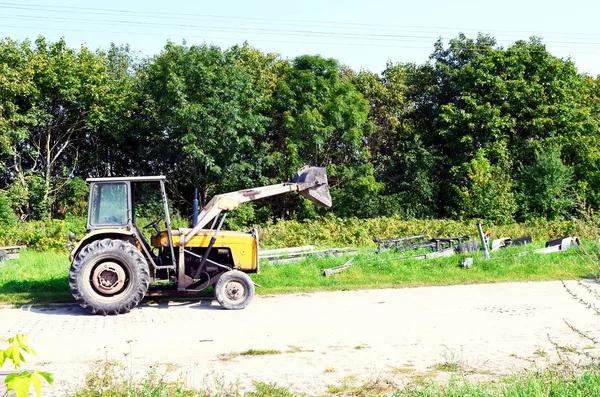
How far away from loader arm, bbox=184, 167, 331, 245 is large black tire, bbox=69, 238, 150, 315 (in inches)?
60.9

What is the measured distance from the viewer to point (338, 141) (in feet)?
110

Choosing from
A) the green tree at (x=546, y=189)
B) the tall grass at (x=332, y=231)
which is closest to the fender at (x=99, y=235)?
the tall grass at (x=332, y=231)

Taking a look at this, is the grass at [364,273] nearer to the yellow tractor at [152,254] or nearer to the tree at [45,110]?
the yellow tractor at [152,254]

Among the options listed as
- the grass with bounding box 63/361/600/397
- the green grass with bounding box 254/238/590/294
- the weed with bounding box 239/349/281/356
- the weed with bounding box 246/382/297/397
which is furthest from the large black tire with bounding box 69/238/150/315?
the weed with bounding box 246/382/297/397

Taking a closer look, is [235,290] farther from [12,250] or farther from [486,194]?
[486,194]

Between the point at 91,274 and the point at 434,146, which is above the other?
the point at 434,146

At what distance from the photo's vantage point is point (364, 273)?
15.9 meters

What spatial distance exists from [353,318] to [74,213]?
2252cm

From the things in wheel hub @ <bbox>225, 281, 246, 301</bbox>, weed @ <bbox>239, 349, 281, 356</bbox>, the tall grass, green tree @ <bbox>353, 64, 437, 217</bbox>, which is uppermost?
green tree @ <bbox>353, 64, 437, 217</bbox>

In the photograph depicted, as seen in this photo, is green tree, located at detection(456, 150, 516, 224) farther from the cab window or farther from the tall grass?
the cab window

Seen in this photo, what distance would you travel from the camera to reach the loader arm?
12.6 m

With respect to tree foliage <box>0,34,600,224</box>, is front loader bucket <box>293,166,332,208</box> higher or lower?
lower

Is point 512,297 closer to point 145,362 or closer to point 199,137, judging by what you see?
point 145,362

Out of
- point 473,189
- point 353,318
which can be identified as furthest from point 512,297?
point 473,189
